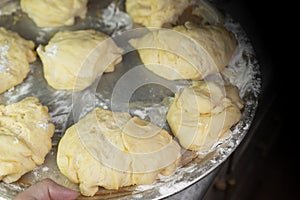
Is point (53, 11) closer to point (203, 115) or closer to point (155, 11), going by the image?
point (155, 11)

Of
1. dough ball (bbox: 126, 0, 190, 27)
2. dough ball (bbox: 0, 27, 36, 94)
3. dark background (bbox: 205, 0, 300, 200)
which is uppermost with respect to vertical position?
dough ball (bbox: 126, 0, 190, 27)

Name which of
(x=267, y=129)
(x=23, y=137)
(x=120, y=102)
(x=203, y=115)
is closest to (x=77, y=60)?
(x=120, y=102)

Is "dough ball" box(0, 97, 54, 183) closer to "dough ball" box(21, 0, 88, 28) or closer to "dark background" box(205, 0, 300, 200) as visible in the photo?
"dough ball" box(21, 0, 88, 28)

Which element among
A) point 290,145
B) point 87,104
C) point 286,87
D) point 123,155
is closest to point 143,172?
point 123,155

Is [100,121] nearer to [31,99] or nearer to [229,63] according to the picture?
[31,99]

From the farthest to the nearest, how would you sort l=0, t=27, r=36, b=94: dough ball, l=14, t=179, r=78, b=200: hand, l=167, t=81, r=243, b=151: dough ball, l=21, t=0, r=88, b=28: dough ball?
l=21, t=0, r=88, b=28: dough ball < l=0, t=27, r=36, b=94: dough ball < l=167, t=81, r=243, b=151: dough ball < l=14, t=179, r=78, b=200: hand

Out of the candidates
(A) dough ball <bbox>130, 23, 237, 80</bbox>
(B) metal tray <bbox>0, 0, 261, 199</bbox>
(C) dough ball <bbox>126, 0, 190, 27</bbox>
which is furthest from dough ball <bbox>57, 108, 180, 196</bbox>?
(C) dough ball <bbox>126, 0, 190, 27</bbox>
